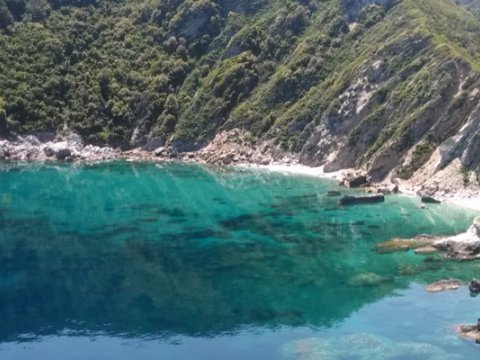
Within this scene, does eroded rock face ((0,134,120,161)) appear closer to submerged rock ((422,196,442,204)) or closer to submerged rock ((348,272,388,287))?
submerged rock ((422,196,442,204))

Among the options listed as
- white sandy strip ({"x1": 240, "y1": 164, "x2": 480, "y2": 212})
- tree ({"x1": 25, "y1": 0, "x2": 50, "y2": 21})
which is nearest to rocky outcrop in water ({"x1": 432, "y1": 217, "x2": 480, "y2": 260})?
white sandy strip ({"x1": 240, "y1": 164, "x2": 480, "y2": 212})

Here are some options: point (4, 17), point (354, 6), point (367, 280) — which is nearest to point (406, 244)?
point (367, 280)

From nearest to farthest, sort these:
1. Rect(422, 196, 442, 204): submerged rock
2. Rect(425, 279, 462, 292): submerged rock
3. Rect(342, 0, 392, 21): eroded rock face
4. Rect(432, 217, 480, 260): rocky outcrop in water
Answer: Rect(425, 279, 462, 292): submerged rock < Rect(432, 217, 480, 260): rocky outcrop in water < Rect(422, 196, 442, 204): submerged rock < Rect(342, 0, 392, 21): eroded rock face

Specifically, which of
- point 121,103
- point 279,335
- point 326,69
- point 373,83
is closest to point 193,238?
point 279,335

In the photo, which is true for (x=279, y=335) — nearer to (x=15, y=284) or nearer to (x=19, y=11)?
(x=15, y=284)

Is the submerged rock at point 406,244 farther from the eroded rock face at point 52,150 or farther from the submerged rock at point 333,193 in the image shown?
the eroded rock face at point 52,150

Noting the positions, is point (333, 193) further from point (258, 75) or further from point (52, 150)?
point (52, 150)
